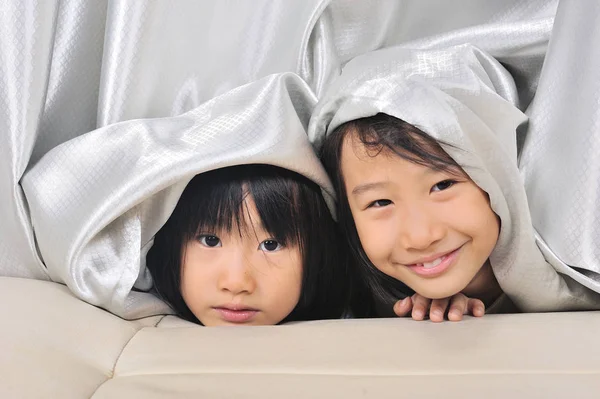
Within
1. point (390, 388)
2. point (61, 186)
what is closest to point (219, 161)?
point (61, 186)

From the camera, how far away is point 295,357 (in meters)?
0.94

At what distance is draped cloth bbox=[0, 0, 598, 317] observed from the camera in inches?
45.5

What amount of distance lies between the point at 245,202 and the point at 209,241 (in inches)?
3.0

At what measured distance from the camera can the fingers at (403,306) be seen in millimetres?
1172

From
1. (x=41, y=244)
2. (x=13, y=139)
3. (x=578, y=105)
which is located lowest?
(x=41, y=244)

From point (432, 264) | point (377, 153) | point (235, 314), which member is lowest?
point (235, 314)

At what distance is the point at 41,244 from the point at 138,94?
0.27m

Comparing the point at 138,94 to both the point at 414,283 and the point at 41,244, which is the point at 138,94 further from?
the point at 414,283

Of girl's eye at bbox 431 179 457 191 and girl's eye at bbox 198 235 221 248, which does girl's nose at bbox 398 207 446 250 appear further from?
girl's eye at bbox 198 235 221 248

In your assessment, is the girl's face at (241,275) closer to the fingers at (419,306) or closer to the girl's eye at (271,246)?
the girl's eye at (271,246)

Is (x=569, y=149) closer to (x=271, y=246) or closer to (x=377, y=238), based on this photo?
(x=377, y=238)

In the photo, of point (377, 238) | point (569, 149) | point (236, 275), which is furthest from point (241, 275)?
point (569, 149)

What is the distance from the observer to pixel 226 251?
1152 mm

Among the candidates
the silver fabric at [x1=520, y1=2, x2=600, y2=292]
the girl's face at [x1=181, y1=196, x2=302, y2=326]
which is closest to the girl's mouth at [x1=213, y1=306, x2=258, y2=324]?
the girl's face at [x1=181, y1=196, x2=302, y2=326]
